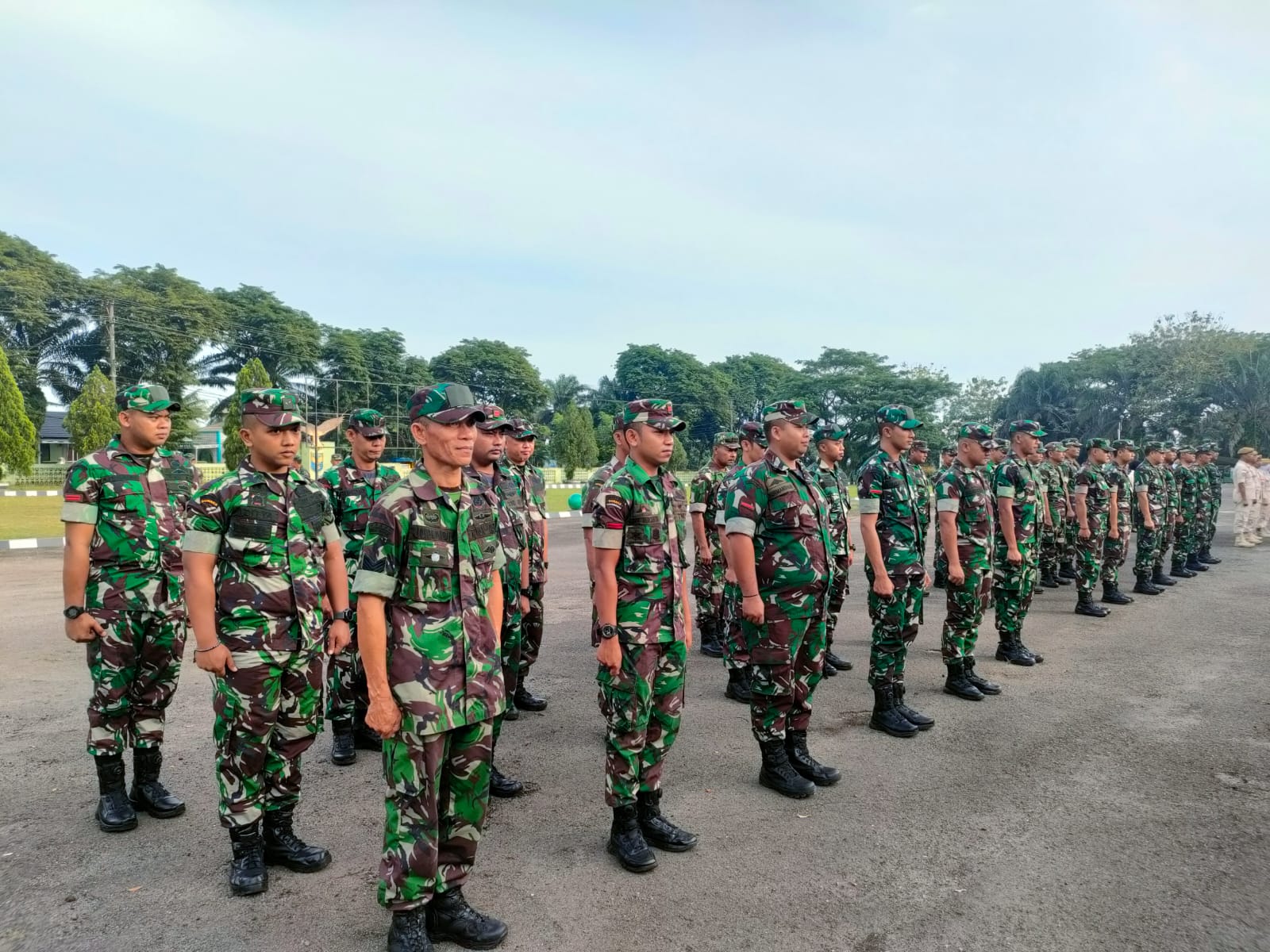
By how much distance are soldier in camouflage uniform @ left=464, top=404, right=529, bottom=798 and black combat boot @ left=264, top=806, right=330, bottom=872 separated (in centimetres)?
79

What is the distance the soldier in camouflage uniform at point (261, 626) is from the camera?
10.0 ft

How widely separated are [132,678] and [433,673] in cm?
207

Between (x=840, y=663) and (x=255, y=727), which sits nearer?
(x=255, y=727)

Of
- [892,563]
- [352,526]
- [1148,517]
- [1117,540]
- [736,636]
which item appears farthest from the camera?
[1148,517]

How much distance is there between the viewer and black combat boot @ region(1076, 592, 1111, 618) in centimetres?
854

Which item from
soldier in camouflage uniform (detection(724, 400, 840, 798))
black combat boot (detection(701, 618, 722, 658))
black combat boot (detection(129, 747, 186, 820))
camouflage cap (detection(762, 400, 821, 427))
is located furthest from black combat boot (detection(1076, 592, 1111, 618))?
black combat boot (detection(129, 747, 186, 820))

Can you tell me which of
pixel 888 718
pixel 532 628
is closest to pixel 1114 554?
pixel 888 718

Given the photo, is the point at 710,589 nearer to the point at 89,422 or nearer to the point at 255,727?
the point at 255,727

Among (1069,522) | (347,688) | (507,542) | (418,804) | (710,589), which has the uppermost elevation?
(507,542)

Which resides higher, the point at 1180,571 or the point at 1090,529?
the point at 1090,529

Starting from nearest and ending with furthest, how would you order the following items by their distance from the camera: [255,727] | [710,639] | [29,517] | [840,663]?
[255,727] < [840,663] < [710,639] < [29,517]

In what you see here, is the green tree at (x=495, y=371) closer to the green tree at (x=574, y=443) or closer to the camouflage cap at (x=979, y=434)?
the green tree at (x=574, y=443)

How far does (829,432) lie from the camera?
6.28m

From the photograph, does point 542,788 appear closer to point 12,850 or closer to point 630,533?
point 630,533
